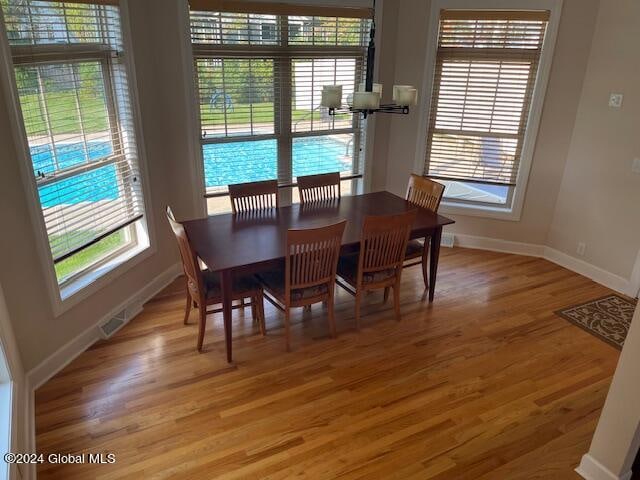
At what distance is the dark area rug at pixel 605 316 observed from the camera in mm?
3648

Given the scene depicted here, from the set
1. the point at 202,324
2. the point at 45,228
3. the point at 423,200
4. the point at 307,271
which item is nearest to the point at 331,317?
the point at 307,271

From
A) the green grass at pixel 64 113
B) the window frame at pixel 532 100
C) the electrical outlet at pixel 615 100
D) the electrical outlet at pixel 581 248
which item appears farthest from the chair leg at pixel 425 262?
the green grass at pixel 64 113

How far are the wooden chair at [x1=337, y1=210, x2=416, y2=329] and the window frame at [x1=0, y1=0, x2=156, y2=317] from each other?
1657 mm

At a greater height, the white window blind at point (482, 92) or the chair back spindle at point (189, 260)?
the white window blind at point (482, 92)

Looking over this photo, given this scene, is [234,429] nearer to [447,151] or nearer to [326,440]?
[326,440]

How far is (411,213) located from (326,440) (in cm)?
160

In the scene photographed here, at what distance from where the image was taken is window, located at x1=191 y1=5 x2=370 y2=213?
397 centimetres

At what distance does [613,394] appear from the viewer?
7.38 feet

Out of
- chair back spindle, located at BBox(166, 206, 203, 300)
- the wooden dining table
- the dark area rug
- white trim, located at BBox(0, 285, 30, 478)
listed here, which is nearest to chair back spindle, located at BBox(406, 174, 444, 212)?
the wooden dining table

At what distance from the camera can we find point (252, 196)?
3896mm

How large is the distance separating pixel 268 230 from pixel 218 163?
1163 millimetres

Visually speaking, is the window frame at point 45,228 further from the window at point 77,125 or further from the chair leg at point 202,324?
the chair leg at point 202,324

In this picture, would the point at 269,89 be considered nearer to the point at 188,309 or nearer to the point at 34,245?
the point at 188,309

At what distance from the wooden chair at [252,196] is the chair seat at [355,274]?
2.56 feet
